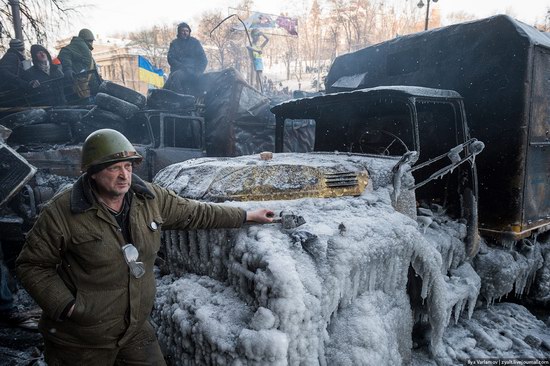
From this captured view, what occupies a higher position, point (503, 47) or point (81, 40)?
point (81, 40)

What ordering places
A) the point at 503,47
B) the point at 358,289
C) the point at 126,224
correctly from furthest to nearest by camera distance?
the point at 503,47 → the point at 358,289 → the point at 126,224

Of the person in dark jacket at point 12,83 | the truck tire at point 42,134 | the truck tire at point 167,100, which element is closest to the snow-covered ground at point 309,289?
the truck tire at point 167,100

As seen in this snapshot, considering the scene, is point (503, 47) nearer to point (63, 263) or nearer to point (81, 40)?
point (63, 263)

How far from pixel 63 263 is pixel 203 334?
853 millimetres

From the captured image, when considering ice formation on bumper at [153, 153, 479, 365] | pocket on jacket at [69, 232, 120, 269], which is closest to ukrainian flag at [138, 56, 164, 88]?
ice formation on bumper at [153, 153, 479, 365]

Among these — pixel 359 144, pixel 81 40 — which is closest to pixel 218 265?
pixel 359 144

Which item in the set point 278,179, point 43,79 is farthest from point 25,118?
point 278,179

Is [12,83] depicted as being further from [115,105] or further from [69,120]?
[115,105]

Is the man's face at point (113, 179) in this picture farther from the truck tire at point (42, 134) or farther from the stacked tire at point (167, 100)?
the truck tire at point (42, 134)

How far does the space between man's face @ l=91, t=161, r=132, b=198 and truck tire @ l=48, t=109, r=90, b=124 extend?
263 inches

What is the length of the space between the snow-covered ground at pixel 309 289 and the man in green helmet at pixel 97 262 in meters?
0.41

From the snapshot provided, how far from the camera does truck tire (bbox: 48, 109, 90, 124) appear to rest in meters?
7.63

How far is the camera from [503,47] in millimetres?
3900

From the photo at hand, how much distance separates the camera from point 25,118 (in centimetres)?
742
